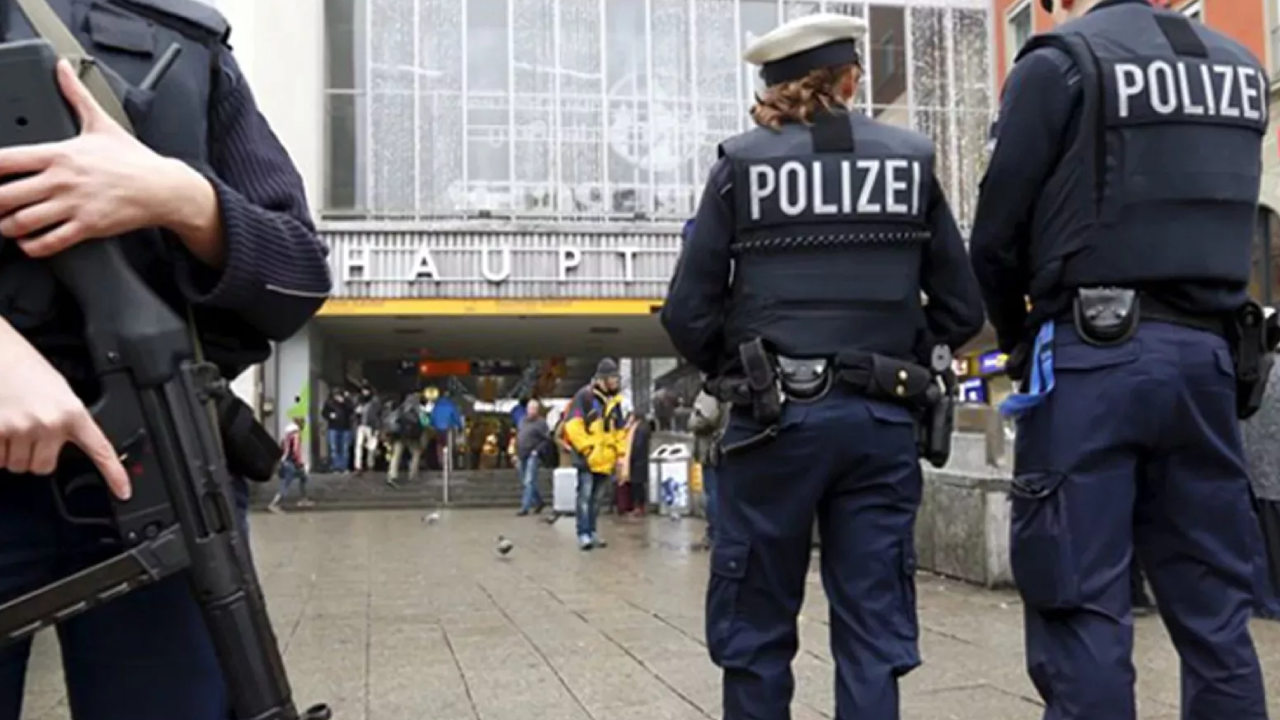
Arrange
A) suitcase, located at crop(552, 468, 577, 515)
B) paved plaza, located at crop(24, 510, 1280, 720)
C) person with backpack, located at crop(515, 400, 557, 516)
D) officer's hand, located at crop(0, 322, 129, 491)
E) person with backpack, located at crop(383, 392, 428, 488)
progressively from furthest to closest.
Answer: person with backpack, located at crop(383, 392, 428, 488), person with backpack, located at crop(515, 400, 557, 516), suitcase, located at crop(552, 468, 577, 515), paved plaza, located at crop(24, 510, 1280, 720), officer's hand, located at crop(0, 322, 129, 491)

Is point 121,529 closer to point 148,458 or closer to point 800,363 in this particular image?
point 148,458

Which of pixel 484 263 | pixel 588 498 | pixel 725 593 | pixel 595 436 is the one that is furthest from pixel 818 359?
pixel 484 263

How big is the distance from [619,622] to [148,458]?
4930mm

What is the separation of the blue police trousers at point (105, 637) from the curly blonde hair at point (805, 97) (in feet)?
6.56

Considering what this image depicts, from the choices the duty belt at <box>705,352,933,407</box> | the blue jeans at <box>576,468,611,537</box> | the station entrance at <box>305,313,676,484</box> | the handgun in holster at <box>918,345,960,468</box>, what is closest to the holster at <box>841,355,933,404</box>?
the duty belt at <box>705,352,933,407</box>

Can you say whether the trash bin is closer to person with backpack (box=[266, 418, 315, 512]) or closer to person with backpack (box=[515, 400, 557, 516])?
person with backpack (box=[515, 400, 557, 516])

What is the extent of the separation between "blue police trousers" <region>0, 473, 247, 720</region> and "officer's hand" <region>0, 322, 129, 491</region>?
118 mm

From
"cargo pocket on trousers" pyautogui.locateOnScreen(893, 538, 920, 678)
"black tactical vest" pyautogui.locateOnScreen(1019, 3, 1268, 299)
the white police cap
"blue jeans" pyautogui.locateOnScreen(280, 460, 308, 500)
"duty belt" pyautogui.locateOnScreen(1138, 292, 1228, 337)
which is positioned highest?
the white police cap

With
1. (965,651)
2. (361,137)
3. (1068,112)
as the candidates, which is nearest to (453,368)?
(361,137)

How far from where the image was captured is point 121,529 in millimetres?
1397

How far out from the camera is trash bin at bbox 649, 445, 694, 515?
14.2 metres

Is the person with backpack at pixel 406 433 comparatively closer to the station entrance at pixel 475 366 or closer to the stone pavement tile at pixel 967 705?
the station entrance at pixel 475 366

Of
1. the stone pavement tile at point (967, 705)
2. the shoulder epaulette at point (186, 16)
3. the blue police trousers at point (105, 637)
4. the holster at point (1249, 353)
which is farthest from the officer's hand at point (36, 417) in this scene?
the stone pavement tile at point (967, 705)

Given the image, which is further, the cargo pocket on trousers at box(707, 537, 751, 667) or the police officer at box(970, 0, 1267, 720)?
the cargo pocket on trousers at box(707, 537, 751, 667)
